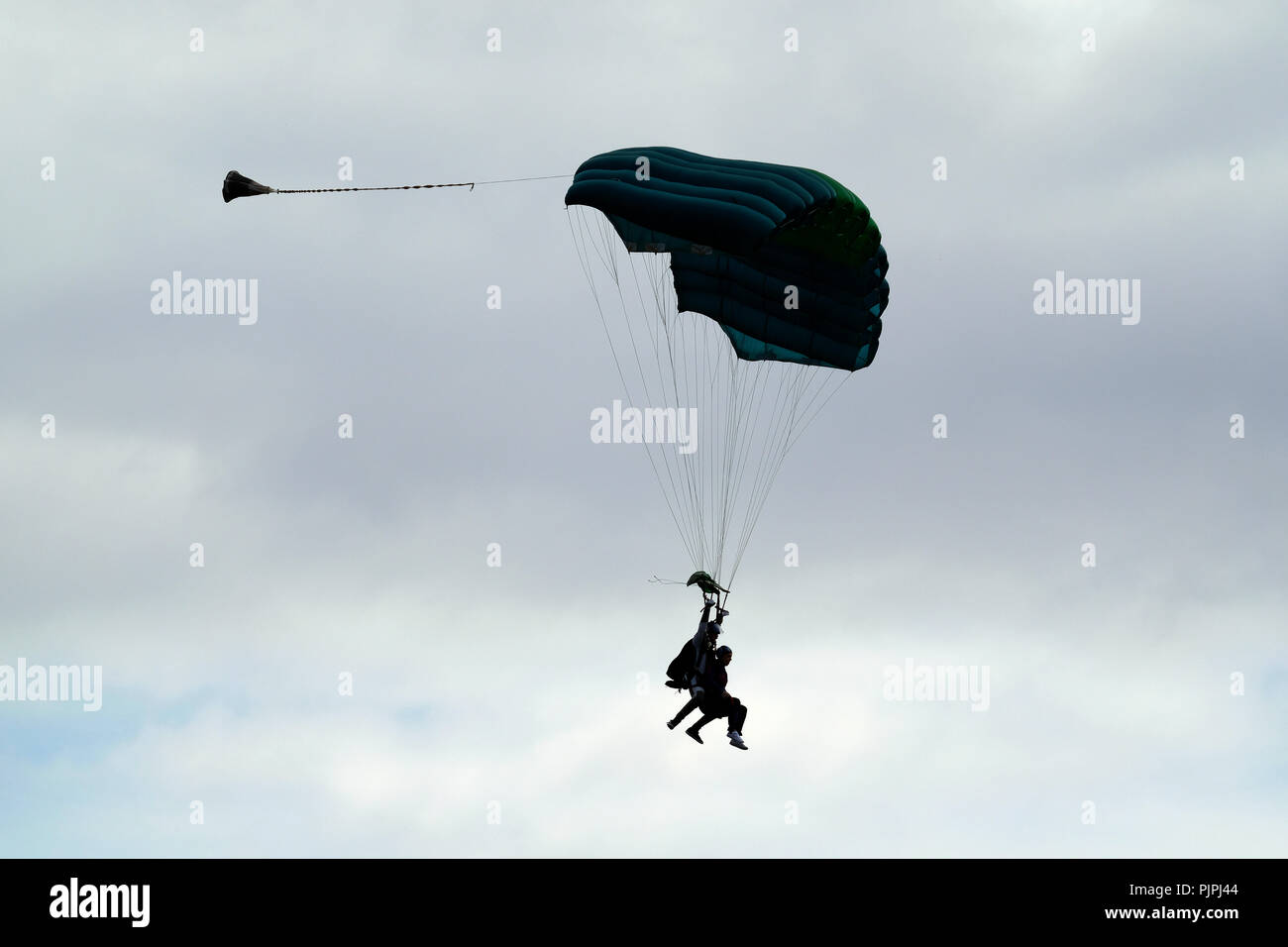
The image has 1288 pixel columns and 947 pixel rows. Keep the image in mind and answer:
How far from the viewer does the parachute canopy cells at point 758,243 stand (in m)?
31.8

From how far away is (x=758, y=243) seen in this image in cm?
3120

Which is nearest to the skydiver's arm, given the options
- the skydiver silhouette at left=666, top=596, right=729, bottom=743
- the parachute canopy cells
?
the skydiver silhouette at left=666, top=596, right=729, bottom=743

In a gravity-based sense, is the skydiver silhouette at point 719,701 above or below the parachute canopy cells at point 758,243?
below

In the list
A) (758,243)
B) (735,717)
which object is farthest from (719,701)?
(758,243)

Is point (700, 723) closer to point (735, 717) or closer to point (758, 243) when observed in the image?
point (735, 717)

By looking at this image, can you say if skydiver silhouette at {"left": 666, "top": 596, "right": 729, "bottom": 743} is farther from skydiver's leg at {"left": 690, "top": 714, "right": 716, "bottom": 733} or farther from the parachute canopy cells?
the parachute canopy cells

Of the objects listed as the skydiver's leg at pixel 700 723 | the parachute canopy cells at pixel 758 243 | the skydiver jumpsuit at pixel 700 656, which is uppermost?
the parachute canopy cells at pixel 758 243

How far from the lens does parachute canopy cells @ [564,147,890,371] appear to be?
104 feet

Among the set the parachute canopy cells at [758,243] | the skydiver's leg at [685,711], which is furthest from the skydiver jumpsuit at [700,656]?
the parachute canopy cells at [758,243]

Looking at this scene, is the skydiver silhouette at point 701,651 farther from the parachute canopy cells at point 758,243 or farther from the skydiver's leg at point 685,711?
the parachute canopy cells at point 758,243
